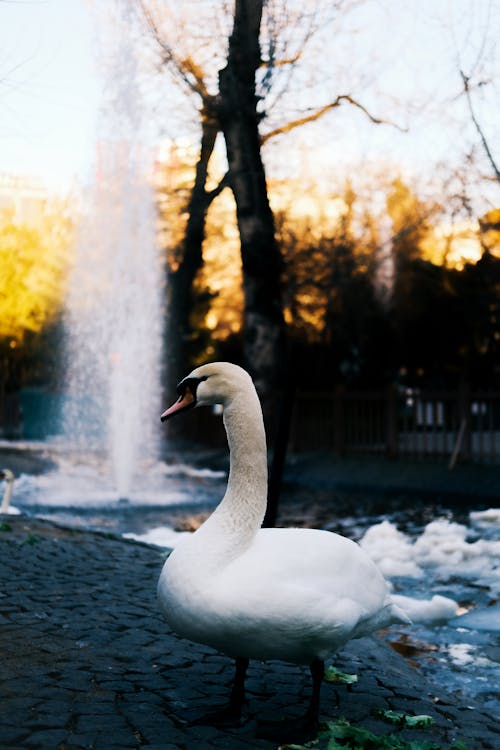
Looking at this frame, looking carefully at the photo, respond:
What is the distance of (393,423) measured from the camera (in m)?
19.8

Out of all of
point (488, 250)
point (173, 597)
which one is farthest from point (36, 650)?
point (488, 250)

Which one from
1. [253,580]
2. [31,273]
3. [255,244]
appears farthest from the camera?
[31,273]

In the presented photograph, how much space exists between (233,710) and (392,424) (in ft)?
54.4

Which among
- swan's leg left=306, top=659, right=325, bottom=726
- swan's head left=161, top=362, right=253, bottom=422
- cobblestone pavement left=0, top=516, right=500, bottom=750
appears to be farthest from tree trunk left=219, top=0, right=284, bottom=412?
swan's leg left=306, top=659, right=325, bottom=726

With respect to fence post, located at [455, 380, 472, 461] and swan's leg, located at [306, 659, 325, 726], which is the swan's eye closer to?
swan's leg, located at [306, 659, 325, 726]

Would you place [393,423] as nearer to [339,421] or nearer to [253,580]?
[339,421]

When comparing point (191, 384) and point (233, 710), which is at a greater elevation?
point (191, 384)

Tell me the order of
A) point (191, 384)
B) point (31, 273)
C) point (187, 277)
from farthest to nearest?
point (31, 273) < point (187, 277) < point (191, 384)

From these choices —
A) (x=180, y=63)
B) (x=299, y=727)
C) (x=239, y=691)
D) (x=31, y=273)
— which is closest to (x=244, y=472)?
(x=239, y=691)

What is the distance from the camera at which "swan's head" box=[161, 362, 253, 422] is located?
3.61m

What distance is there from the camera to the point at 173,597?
3.39 m

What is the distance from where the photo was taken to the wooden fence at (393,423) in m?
18.0

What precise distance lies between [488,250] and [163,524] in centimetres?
1787

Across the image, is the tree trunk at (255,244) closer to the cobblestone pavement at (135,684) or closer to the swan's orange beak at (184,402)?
the cobblestone pavement at (135,684)
